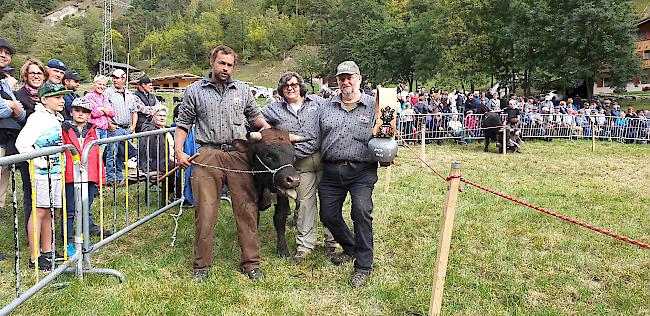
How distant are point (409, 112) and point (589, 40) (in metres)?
21.6

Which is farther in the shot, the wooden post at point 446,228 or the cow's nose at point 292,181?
the cow's nose at point 292,181

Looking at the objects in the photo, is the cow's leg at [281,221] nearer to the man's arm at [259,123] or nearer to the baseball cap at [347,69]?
the man's arm at [259,123]

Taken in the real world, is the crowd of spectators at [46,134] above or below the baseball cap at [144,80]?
below

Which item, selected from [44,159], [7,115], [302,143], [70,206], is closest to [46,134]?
[44,159]

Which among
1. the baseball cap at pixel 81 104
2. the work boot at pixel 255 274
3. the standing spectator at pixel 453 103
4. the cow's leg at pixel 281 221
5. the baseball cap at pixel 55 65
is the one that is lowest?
the work boot at pixel 255 274

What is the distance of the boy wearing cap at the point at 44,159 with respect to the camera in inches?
175

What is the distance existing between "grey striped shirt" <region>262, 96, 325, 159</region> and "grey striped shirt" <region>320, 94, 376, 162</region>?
12.2 inches

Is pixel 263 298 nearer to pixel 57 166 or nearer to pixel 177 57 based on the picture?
pixel 57 166

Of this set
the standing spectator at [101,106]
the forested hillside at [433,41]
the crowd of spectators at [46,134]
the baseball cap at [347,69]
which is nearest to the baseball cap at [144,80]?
the standing spectator at [101,106]

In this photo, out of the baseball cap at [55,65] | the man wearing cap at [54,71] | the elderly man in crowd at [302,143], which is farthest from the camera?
the baseball cap at [55,65]

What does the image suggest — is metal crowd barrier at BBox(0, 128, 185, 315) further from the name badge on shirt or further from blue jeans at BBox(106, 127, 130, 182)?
the name badge on shirt

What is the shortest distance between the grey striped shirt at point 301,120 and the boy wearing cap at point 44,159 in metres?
2.02

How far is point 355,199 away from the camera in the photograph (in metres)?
4.70

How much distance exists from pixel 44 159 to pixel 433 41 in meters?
44.0
